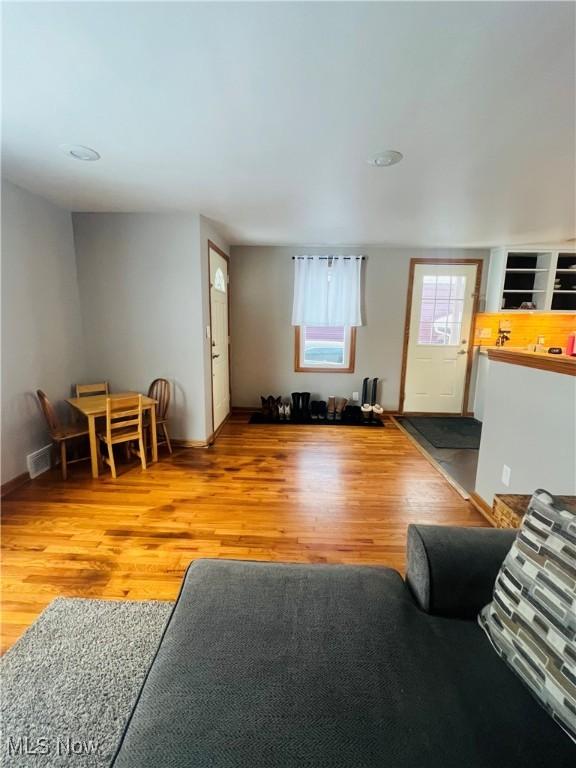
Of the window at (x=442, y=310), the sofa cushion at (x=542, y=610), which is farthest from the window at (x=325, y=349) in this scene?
the sofa cushion at (x=542, y=610)

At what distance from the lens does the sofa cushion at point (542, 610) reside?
727mm

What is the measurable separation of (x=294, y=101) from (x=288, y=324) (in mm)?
3188

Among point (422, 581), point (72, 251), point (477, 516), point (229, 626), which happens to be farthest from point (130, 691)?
point (72, 251)

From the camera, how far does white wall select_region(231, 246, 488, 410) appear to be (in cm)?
440

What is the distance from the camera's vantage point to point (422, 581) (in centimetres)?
104

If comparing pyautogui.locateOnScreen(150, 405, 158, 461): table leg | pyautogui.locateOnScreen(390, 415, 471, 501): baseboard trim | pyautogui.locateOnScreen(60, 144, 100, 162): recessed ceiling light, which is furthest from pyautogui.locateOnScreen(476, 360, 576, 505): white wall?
pyautogui.locateOnScreen(60, 144, 100, 162): recessed ceiling light

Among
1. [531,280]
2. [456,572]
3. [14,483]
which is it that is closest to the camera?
[456,572]

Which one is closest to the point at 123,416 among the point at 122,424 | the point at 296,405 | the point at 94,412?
the point at 122,424

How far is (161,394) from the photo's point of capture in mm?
3270

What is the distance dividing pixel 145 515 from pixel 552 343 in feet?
17.6

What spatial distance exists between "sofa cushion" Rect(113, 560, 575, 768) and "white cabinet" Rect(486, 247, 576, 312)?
4.41 m

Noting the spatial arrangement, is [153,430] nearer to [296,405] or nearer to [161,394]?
[161,394]

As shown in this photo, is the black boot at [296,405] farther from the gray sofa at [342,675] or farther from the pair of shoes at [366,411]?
the gray sofa at [342,675]

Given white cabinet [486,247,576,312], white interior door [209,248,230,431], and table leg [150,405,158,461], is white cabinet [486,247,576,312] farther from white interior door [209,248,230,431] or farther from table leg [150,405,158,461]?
table leg [150,405,158,461]
